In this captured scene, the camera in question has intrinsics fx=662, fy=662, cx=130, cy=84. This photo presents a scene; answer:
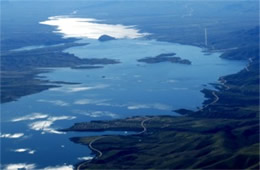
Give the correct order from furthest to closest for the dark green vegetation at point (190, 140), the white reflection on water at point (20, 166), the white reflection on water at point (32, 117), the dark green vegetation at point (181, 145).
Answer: the white reflection on water at point (32, 117) → the white reflection on water at point (20, 166) → the dark green vegetation at point (190, 140) → the dark green vegetation at point (181, 145)

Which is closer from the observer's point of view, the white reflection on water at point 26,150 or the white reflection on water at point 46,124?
the white reflection on water at point 26,150

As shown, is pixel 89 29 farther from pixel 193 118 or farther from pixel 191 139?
pixel 191 139

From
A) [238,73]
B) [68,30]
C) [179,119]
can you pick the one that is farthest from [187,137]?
[68,30]

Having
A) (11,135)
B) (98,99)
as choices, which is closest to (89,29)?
(98,99)

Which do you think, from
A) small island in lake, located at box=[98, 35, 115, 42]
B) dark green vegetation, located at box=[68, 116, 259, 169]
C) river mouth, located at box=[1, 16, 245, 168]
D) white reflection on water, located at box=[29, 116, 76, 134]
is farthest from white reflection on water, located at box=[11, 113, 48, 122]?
small island in lake, located at box=[98, 35, 115, 42]

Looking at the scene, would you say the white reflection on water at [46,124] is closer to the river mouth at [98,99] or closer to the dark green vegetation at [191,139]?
the river mouth at [98,99]

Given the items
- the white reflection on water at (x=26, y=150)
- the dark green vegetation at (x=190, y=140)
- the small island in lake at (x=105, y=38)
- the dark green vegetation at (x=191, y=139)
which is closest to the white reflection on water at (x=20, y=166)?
the white reflection on water at (x=26, y=150)

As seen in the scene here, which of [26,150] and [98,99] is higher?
[98,99]
